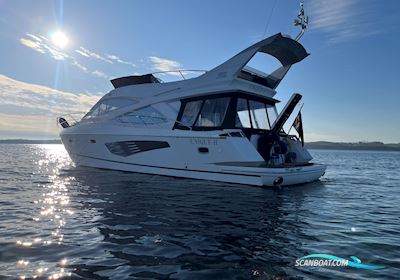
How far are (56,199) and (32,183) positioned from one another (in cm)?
388

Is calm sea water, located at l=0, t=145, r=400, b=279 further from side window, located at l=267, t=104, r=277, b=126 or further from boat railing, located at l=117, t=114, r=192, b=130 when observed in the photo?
side window, located at l=267, t=104, r=277, b=126

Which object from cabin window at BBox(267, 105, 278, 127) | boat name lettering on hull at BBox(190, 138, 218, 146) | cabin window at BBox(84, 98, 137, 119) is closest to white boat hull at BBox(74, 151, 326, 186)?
boat name lettering on hull at BBox(190, 138, 218, 146)

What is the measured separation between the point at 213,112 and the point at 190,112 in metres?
1.15

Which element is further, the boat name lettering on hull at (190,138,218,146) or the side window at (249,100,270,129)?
the side window at (249,100,270,129)

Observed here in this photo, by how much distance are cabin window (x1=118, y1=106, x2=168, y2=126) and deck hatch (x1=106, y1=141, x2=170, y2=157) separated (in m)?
1.03

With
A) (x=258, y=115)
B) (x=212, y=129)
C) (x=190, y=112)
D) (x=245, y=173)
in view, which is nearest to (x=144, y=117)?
(x=190, y=112)

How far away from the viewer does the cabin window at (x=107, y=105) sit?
52.5 feet

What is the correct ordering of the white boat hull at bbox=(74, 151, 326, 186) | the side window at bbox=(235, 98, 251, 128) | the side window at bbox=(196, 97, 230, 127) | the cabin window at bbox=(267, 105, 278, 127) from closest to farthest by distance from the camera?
the white boat hull at bbox=(74, 151, 326, 186)
the side window at bbox=(196, 97, 230, 127)
the side window at bbox=(235, 98, 251, 128)
the cabin window at bbox=(267, 105, 278, 127)

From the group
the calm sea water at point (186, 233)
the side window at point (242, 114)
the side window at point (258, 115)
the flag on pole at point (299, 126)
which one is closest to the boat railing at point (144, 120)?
the side window at point (242, 114)

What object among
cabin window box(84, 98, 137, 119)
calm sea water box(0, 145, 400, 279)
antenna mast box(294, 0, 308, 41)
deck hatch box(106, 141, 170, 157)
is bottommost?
calm sea water box(0, 145, 400, 279)

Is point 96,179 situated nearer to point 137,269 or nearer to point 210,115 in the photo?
point 210,115

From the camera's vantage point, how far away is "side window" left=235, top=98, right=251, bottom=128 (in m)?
13.0

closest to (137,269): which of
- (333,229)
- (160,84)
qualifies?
(333,229)

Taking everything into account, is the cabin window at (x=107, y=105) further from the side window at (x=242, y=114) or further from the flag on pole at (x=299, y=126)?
the flag on pole at (x=299, y=126)
